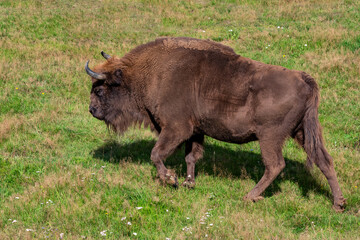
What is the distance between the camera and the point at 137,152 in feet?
27.0

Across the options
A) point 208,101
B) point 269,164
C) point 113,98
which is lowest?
point 269,164

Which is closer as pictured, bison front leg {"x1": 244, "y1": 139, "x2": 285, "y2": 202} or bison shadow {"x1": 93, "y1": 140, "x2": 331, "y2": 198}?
bison front leg {"x1": 244, "y1": 139, "x2": 285, "y2": 202}

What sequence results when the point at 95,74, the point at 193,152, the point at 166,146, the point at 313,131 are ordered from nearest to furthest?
the point at 313,131, the point at 166,146, the point at 95,74, the point at 193,152

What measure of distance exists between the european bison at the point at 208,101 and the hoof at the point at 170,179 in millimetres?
14

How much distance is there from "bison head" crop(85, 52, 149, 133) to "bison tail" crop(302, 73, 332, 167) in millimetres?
2509

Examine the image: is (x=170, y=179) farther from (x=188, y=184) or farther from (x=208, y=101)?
(x=208, y=101)

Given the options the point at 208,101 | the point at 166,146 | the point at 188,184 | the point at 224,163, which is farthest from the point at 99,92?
the point at 224,163

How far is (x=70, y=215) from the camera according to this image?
5.49 m

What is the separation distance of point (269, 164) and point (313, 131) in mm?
745

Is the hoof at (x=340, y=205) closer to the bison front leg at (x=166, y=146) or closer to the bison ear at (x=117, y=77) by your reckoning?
the bison front leg at (x=166, y=146)

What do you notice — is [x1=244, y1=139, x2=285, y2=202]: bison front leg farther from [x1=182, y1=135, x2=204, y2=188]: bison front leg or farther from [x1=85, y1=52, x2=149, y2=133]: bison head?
[x1=85, y1=52, x2=149, y2=133]: bison head

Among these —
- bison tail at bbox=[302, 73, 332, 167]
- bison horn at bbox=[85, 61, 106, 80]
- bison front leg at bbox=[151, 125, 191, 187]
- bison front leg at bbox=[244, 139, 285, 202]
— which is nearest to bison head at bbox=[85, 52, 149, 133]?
bison horn at bbox=[85, 61, 106, 80]

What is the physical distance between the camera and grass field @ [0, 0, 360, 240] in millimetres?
5410

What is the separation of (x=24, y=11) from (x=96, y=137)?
973 centimetres
